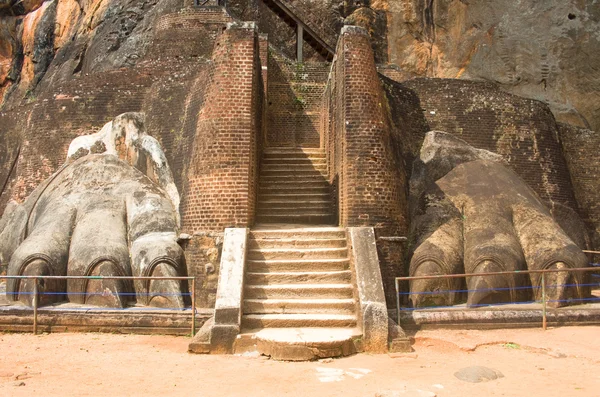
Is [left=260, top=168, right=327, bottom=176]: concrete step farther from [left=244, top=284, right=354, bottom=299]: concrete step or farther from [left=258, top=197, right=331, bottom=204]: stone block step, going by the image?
[left=244, top=284, right=354, bottom=299]: concrete step

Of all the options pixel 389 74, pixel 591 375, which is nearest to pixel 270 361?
pixel 591 375

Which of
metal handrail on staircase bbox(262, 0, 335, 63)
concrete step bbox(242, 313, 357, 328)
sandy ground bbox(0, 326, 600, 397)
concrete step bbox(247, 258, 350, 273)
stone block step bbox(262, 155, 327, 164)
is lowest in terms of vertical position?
sandy ground bbox(0, 326, 600, 397)

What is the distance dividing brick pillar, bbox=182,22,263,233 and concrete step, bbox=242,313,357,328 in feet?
6.11

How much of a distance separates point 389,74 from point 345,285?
13.6 meters

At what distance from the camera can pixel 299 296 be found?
827 centimetres

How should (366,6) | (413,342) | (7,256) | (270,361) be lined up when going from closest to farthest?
(270,361) < (413,342) < (7,256) < (366,6)

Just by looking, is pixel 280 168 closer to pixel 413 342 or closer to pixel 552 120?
pixel 413 342

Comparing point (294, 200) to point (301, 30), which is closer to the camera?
point (294, 200)

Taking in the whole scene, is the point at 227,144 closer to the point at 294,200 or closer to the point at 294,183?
the point at 294,200

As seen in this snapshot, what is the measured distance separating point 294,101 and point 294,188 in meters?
→ 5.83

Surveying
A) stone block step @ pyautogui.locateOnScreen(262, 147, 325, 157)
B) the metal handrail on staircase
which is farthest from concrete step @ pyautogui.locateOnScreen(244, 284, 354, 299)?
the metal handrail on staircase

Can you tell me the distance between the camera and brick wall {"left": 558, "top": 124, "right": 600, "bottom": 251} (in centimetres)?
1462

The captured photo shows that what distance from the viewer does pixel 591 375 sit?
639 centimetres

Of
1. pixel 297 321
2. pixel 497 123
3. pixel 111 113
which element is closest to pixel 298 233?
pixel 297 321
